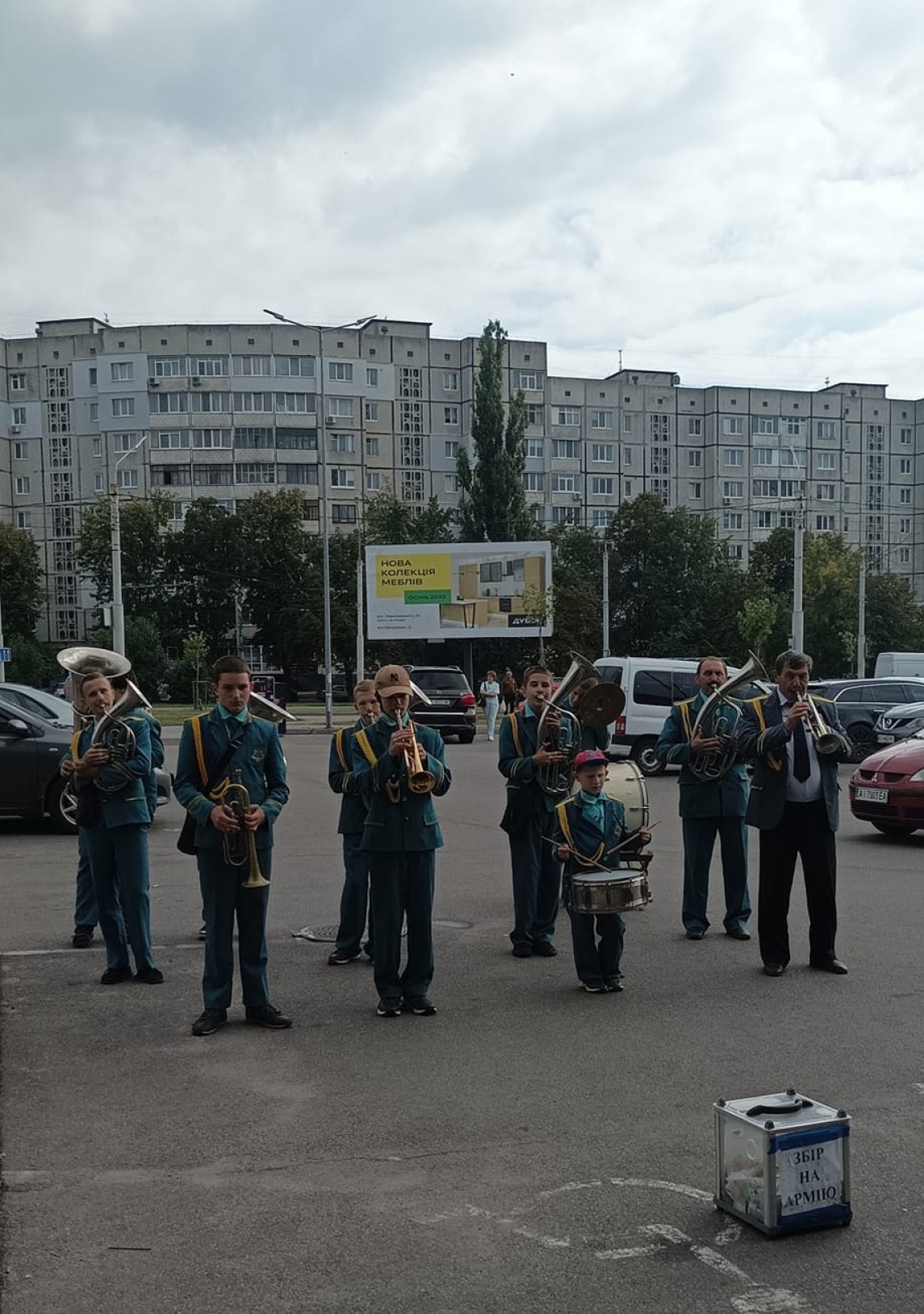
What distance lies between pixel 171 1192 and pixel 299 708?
51597mm

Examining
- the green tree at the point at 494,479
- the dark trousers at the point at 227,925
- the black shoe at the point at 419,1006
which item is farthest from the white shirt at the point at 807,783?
the green tree at the point at 494,479

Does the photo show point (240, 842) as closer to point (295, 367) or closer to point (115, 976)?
point (115, 976)

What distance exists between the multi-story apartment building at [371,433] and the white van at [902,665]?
42270mm

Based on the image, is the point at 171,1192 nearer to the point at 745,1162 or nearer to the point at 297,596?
the point at 745,1162

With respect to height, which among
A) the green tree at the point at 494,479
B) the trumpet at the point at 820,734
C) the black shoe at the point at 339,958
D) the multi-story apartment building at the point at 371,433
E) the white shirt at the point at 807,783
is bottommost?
the black shoe at the point at 339,958

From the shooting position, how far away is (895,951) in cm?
858

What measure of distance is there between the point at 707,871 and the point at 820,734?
181cm

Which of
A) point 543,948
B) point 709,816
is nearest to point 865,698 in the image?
point 709,816

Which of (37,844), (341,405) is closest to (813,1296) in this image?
(37,844)

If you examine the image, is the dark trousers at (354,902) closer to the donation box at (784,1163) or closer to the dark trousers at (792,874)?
the dark trousers at (792,874)

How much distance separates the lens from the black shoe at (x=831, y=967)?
314 inches

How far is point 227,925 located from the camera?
22.4ft

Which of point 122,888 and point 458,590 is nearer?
point 122,888

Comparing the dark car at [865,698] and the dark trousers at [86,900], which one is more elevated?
the dark car at [865,698]
